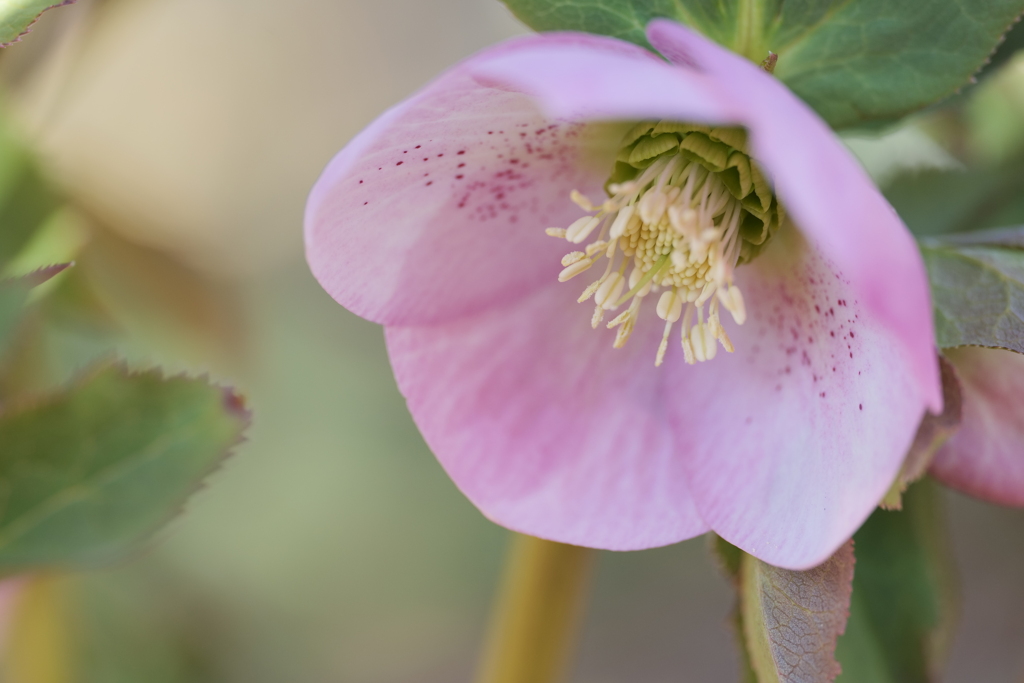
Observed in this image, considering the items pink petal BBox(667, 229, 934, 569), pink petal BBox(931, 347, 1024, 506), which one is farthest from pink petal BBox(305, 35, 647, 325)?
pink petal BBox(931, 347, 1024, 506)

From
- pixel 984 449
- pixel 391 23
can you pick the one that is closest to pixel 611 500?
pixel 984 449

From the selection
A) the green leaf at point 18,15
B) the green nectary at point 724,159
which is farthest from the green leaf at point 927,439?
the green leaf at point 18,15

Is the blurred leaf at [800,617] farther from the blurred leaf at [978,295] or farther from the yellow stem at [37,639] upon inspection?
the yellow stem at [37,639]

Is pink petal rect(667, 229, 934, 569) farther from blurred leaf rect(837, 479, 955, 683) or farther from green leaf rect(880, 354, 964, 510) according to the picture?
blurred leaf rect(837, 479, 955, 683)

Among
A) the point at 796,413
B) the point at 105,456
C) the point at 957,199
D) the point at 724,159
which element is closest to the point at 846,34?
the point at 724,159

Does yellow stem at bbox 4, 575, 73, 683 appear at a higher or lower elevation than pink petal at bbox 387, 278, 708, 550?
lower

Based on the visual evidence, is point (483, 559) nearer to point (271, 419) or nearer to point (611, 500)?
point (271, 419)
